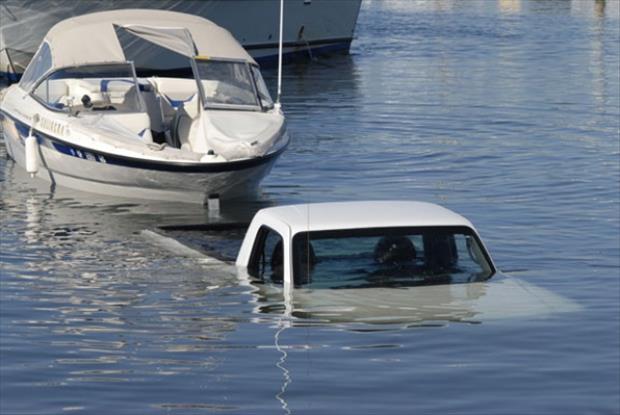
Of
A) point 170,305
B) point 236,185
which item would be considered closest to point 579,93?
point 236,185

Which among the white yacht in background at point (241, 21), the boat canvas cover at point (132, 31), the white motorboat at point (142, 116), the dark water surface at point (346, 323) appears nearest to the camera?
the dark water surface at point (346, 323)

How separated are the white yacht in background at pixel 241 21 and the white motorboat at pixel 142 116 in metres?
14.4

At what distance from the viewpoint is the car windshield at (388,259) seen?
12844mm

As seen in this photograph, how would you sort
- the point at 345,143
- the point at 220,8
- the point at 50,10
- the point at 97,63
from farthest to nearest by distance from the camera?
the point at 220,8
the point at 50,10
the point at 345,143
the point at 97,63

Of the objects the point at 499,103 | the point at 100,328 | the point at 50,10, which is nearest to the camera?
the point at 100,328

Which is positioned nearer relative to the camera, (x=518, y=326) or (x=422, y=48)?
(x=518, y=326)

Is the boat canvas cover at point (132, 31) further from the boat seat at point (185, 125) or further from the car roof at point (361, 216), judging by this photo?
the car roof at point (361, 216)

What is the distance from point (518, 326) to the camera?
12305 mm

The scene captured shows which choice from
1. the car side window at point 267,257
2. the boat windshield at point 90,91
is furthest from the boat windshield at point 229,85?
the car side window at point 267,257

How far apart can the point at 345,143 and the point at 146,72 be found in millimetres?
14358

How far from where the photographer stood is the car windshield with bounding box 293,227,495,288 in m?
12.8

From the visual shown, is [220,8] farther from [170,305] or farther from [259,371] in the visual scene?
[259,371]

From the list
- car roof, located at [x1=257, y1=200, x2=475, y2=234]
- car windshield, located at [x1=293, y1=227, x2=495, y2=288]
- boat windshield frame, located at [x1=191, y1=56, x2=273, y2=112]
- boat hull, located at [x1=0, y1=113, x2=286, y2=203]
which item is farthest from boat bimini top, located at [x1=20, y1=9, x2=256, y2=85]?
car windshield, located at [x1=293, y1=227, x2=495, y2=288]

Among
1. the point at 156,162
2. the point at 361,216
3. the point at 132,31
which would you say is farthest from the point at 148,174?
the point at 361,216
